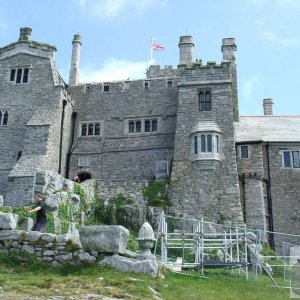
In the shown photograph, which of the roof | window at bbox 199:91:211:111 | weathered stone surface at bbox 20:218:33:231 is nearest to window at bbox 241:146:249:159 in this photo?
the roof

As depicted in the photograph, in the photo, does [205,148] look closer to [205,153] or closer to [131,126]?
[205,153]

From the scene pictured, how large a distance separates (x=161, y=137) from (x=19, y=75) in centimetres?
1170

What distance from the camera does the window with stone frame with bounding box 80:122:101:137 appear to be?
112 ft

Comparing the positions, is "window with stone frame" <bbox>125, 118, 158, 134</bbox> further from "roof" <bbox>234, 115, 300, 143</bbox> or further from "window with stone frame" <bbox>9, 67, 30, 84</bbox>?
"window with stone frame" <bbox>9, 67, 30, 84</bbox>


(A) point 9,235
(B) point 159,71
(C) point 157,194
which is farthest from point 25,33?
(A) point 9,235

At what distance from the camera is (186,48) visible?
36844mm

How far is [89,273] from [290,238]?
67.3 feet

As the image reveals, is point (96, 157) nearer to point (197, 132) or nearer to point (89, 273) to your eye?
point (197, 132)

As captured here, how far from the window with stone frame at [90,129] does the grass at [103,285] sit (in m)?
22.2

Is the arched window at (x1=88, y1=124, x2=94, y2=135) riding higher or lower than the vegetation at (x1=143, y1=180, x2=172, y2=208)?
higher

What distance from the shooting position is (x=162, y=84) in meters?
34.2

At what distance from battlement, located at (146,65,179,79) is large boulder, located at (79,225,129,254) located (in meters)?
29.3

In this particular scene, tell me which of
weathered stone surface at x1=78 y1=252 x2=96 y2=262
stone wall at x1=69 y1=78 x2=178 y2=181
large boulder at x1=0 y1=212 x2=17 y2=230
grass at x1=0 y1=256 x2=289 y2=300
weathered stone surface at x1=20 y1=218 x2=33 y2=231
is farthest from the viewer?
stone wall at x1=69 y1=78 x2=178 y2=181

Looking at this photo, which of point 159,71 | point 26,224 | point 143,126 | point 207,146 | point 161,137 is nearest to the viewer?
point 26,224
